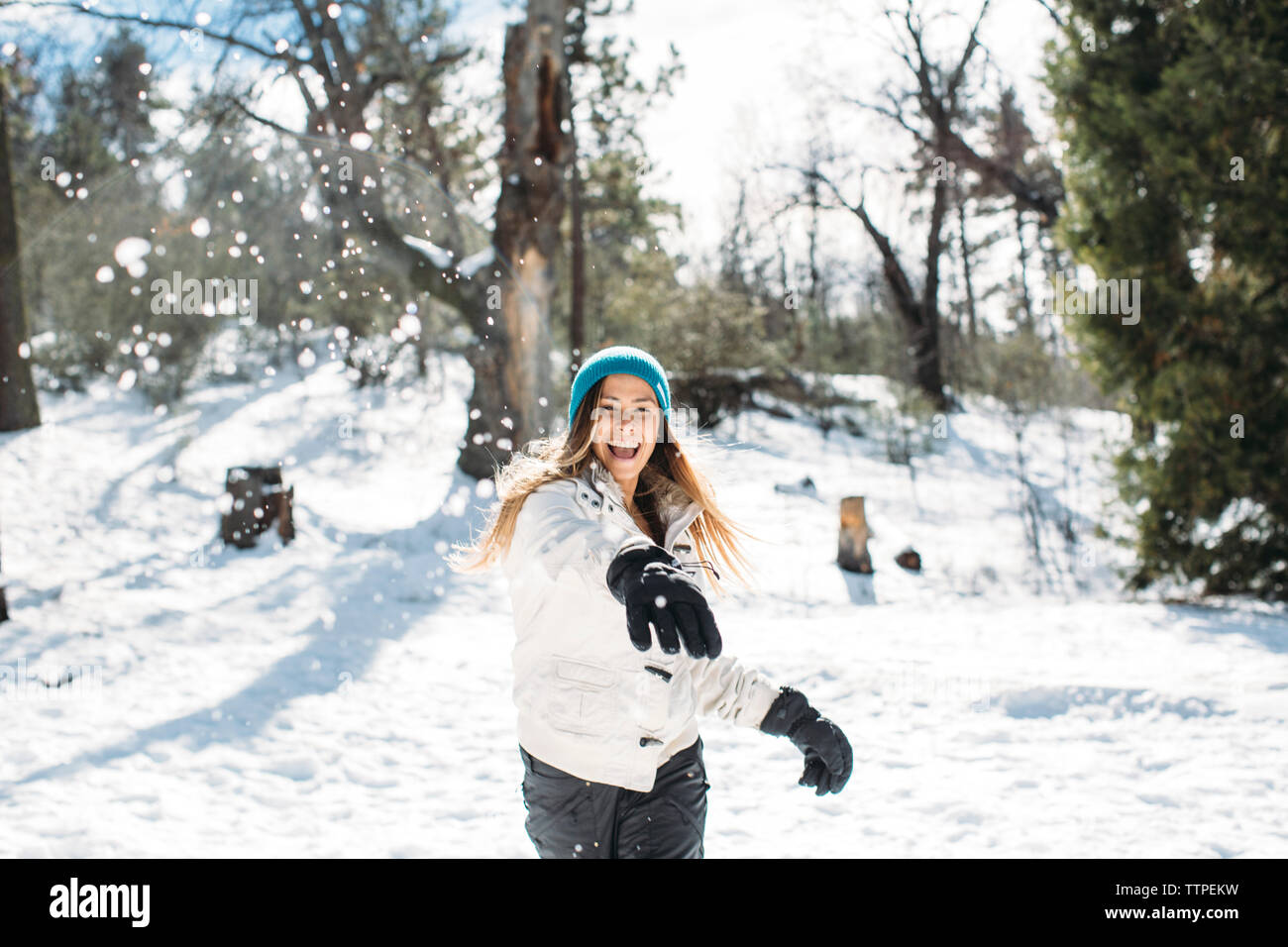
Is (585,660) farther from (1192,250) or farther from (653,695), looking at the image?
(1192,250)

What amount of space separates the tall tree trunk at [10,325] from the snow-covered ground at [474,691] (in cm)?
108

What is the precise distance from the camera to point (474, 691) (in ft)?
15.9

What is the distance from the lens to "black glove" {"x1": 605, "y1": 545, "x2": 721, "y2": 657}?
1.28 metres

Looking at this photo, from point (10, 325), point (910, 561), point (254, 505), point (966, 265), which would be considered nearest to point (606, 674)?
point (254, 505)

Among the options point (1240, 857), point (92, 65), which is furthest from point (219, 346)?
point (1240, 857)

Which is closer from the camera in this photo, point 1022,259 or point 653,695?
point 653,695

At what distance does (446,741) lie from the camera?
412 cm

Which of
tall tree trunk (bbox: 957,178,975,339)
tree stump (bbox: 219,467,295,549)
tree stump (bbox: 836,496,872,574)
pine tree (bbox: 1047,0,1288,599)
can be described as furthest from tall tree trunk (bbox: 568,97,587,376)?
tall tree trunk (bbox: 957,178,975,339)

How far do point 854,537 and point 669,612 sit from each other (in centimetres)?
703

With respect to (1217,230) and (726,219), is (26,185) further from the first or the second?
(1217,230)

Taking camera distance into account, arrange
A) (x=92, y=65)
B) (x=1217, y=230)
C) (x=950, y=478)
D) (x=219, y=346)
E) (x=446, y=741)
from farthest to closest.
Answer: (x=219, y=346) < (x=950, y=478) < (x=92, y=65) < (x=1217, y=230) < (x=446, y=741)

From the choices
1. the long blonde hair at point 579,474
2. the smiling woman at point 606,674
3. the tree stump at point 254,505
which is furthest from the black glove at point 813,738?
the tree stump at point 254,505

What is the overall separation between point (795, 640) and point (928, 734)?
5.85 ft

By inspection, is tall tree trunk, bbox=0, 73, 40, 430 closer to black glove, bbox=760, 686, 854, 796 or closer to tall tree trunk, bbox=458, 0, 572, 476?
tall tree trunk, bbox=458, 0, 572, 476
